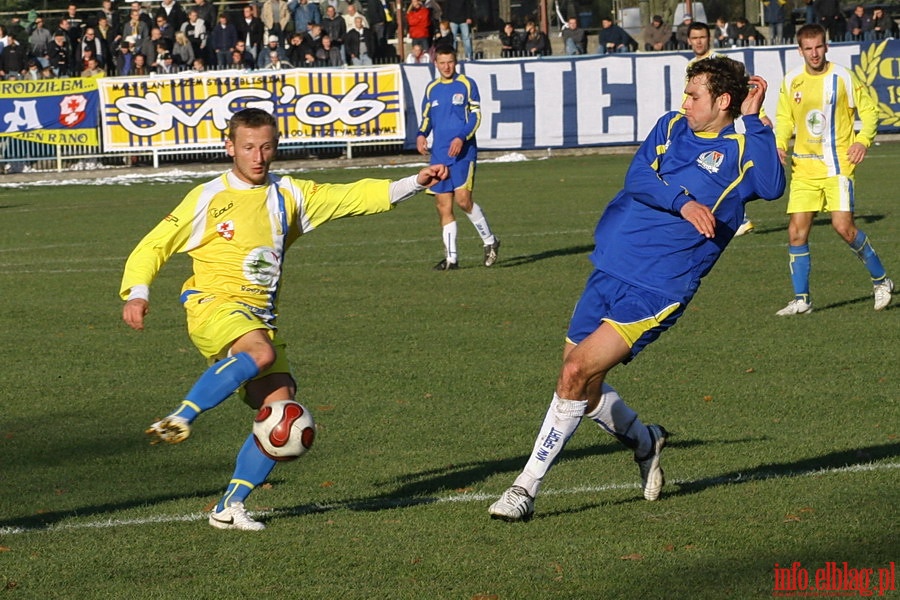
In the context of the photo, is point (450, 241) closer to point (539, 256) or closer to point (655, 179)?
point (539, 256)

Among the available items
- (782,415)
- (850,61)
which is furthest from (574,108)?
(782,415)

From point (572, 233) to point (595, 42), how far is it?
64.6 feet

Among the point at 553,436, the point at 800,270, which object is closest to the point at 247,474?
the point at 553,436

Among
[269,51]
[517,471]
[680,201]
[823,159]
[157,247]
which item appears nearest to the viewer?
[680,201]

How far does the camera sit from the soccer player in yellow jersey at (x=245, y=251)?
6.22 meters

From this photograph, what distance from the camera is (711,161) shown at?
6176 mm

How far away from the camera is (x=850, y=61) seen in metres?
30.0

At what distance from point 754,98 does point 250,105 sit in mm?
23663

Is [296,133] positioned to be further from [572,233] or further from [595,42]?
[572,233]

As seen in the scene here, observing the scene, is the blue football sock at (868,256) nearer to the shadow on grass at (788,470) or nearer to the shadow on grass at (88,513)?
the shadow on grass at (788,470)

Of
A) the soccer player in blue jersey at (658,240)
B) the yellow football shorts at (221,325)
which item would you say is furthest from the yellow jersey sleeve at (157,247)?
the soccer player in blue jersey at (658,240)

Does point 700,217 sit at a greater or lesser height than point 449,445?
greater

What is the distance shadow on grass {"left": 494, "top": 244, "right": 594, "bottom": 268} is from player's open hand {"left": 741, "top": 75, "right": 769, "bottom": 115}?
8.90 metres

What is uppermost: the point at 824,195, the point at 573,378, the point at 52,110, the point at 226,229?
the point at 52,110
